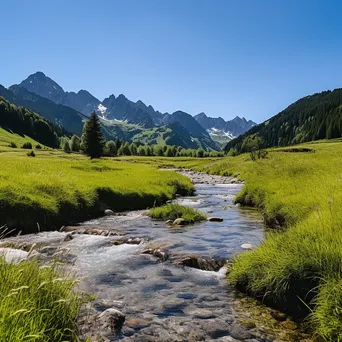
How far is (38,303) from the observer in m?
5.39

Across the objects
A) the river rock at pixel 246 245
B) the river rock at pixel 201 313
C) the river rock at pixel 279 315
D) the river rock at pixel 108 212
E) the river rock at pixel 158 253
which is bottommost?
the river rock at pixel 108 212

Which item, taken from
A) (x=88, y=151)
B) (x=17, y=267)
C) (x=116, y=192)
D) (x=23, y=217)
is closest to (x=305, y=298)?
(x=17, y=267)

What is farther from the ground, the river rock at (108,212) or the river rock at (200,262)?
the river rock at (200,262)

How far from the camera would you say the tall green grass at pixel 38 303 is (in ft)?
15.2

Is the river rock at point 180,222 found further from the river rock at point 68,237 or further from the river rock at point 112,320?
the river rock at point 112,320

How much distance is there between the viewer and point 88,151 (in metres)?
102


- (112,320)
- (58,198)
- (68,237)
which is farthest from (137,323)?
(58,198)

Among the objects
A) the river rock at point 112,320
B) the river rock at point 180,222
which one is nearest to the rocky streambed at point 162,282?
the river rock at point 112,320

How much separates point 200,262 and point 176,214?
905 cm

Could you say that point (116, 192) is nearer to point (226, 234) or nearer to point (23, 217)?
point (23, 217)

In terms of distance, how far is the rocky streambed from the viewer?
7160mm

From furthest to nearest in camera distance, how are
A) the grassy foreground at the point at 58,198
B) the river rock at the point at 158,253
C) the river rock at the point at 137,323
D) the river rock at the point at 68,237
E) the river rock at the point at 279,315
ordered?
the grassy foreground at the point at 58,198 → the river rock at the point at 68,237 → the river rock at the point at 158,253 → the river rock at the point at 279,315 → the river rock at the point at 137,323

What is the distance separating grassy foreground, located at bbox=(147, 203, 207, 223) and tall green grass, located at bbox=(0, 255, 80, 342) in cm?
1432

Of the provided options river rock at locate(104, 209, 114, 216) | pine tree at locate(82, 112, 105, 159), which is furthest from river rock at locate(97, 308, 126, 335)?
pine tree at locate(82, 112, 105, 159)
